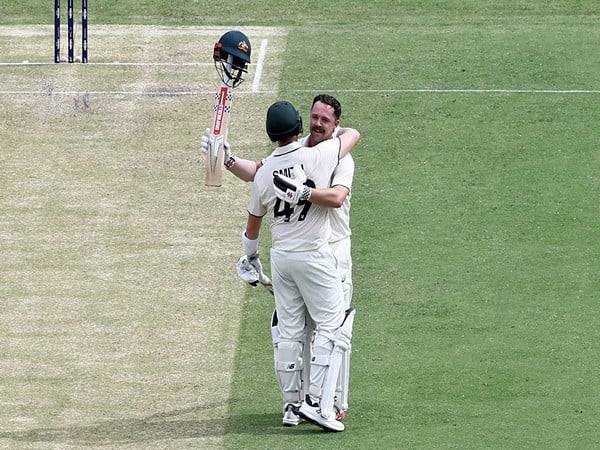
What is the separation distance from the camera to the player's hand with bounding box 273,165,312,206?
1047cm

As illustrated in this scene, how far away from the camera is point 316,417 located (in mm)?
10805

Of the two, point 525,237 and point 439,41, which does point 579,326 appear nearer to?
point 525,237

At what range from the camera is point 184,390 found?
11797 millimetres

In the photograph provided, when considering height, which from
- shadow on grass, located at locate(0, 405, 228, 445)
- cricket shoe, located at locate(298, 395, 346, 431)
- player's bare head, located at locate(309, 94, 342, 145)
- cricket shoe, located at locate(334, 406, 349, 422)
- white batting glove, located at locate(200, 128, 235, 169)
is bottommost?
shadow on grass, located at locate(0, 405, 228, 445)

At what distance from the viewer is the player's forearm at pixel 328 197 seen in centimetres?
1059

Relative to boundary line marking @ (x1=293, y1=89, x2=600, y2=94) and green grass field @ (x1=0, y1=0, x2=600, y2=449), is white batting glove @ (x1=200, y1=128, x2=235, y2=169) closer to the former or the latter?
green grass field @ (x1=0, y1=0, x2=600, y2=449)

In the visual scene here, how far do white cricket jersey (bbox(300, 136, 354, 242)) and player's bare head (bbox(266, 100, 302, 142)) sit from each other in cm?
32

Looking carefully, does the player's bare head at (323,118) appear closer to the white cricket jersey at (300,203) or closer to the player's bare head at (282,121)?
the white cricket jersey at (300,203)

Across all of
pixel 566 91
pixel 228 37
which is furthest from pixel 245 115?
pixel 228 37

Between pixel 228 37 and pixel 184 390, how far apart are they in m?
2.82

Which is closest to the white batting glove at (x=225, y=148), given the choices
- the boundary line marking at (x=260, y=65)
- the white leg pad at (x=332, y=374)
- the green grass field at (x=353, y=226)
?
the white leg pad at (x=332, y=374)

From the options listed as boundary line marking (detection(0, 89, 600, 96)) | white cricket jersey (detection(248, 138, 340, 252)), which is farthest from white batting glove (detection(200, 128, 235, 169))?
boundary line marking (detection(0, 89, 600, 96))

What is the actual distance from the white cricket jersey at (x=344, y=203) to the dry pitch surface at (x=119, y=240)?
158 cm

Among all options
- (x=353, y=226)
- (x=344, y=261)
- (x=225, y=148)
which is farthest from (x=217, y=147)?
(x=353, y=226)
